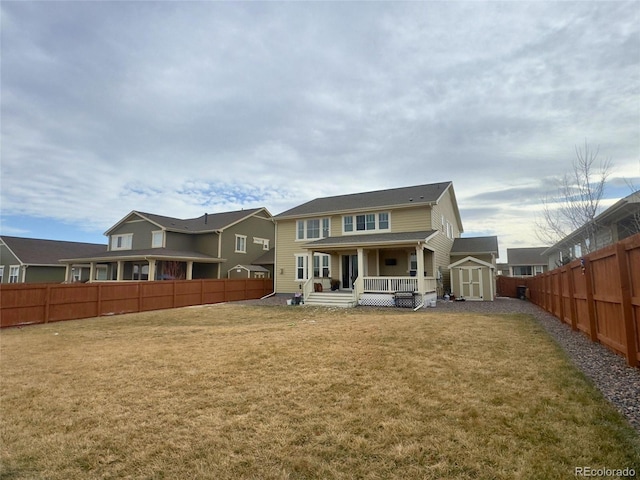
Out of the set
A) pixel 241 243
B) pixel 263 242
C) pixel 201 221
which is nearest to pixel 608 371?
pixel 241 243

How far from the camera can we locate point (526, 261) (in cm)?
4397

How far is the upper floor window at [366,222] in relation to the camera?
20.8 meters

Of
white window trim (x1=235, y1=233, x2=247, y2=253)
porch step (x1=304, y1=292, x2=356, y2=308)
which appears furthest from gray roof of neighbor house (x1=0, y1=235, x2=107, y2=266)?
porch step (x1=304, y1=292, x2=356, y2=308)

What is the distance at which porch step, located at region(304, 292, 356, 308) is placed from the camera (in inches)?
686

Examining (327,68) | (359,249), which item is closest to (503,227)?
(359,249)

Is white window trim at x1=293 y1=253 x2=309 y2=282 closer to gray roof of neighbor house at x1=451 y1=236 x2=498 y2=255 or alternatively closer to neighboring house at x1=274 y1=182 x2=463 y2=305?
neighboring house at x1=274 y1=182 x2=463 y2=305

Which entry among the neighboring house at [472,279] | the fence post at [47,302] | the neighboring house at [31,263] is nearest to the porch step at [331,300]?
the neighboring house at [472,279]

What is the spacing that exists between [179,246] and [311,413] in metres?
27.6

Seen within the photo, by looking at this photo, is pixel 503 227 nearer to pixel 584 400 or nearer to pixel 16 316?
pixel 584 400

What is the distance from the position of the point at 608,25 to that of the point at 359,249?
12.5 meters

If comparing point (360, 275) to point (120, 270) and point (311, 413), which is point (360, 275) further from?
point (120, 270)

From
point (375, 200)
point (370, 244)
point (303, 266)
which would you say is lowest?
point (303, 266)

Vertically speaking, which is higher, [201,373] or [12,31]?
[12,31]

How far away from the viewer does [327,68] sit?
13195 millimetres
